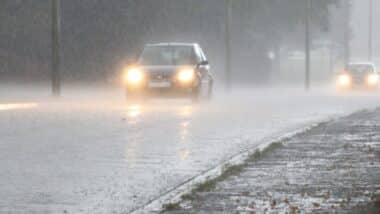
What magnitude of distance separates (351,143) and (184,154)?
3.14 m

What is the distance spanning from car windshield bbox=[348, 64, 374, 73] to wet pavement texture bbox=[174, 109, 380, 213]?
44768 millimetres

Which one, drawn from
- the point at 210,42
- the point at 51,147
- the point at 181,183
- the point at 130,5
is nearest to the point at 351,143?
the point at 51,147

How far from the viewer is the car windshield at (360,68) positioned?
2527 inches

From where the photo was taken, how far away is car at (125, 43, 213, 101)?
36.1 meters

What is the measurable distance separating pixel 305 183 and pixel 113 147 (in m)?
6.07

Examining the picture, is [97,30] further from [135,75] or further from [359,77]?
[135,75]

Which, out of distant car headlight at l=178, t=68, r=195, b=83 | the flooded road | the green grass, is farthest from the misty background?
the green grass

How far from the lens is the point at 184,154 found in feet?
57.0

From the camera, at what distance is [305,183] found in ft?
42.5

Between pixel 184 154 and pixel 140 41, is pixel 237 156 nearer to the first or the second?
pixel 184 154

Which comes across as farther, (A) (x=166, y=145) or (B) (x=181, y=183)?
(A) (x=166, y=145)

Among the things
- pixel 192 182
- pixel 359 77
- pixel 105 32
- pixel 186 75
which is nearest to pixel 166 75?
pixel 186 75

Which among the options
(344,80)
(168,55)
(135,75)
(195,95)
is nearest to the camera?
(135,75)

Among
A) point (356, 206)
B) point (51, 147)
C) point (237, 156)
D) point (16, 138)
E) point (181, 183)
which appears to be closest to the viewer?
point (356, 206)
